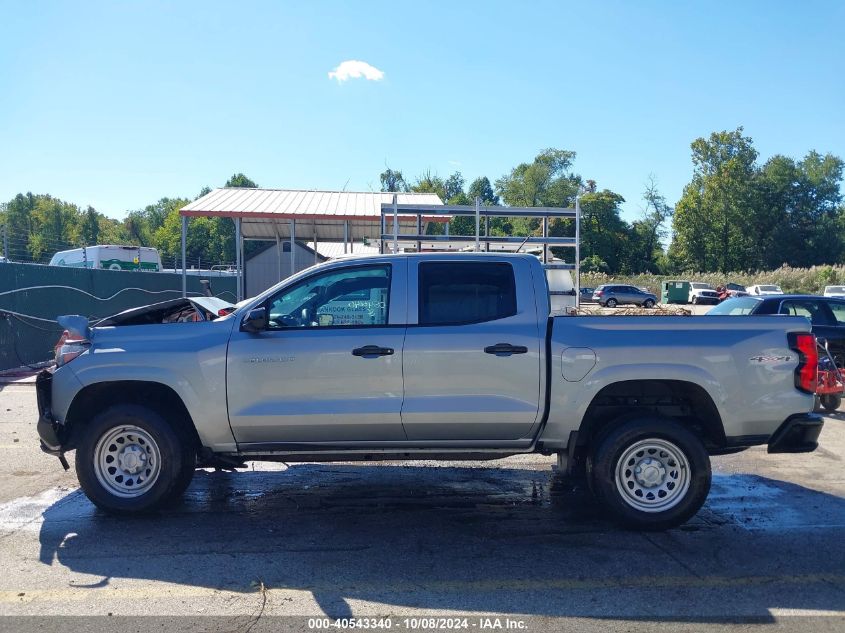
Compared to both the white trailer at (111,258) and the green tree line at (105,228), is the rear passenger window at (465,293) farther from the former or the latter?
the green tree line at (105,228)

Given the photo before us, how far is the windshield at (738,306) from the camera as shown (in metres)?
Answer: 11.5

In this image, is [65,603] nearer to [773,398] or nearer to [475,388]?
[475,388]

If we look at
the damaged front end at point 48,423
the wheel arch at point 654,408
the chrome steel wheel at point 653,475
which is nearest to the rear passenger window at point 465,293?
the wheel arch at point 654,408

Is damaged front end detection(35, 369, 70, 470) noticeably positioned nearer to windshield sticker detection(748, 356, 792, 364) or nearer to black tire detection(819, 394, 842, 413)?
windshield sticker detection(748, 356, 792, 364)

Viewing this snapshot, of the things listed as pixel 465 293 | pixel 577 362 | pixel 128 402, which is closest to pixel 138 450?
pixel 128 402

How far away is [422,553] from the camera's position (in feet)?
15.8

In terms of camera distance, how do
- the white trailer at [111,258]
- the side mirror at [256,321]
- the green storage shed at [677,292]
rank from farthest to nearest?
1. the green storage shed at [677,292]
2. the white trailer at [111,258]
3. the side mirror at [256,321]

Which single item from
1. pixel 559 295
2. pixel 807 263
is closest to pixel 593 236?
pixel 807 263


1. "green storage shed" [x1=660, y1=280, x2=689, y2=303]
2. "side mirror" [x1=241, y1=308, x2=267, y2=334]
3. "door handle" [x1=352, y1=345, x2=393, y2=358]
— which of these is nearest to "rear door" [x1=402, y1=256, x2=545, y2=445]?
"door handle" [x1=352, y1=345, x2=393, y2=358]

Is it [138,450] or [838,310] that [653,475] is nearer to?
[138,450]

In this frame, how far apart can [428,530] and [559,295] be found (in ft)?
12.8

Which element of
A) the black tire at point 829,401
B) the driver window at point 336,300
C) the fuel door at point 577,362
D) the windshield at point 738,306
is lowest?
the black tire at point 829,401

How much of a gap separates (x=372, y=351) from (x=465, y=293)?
87 centimetres

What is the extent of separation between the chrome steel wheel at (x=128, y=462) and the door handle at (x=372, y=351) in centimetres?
175
